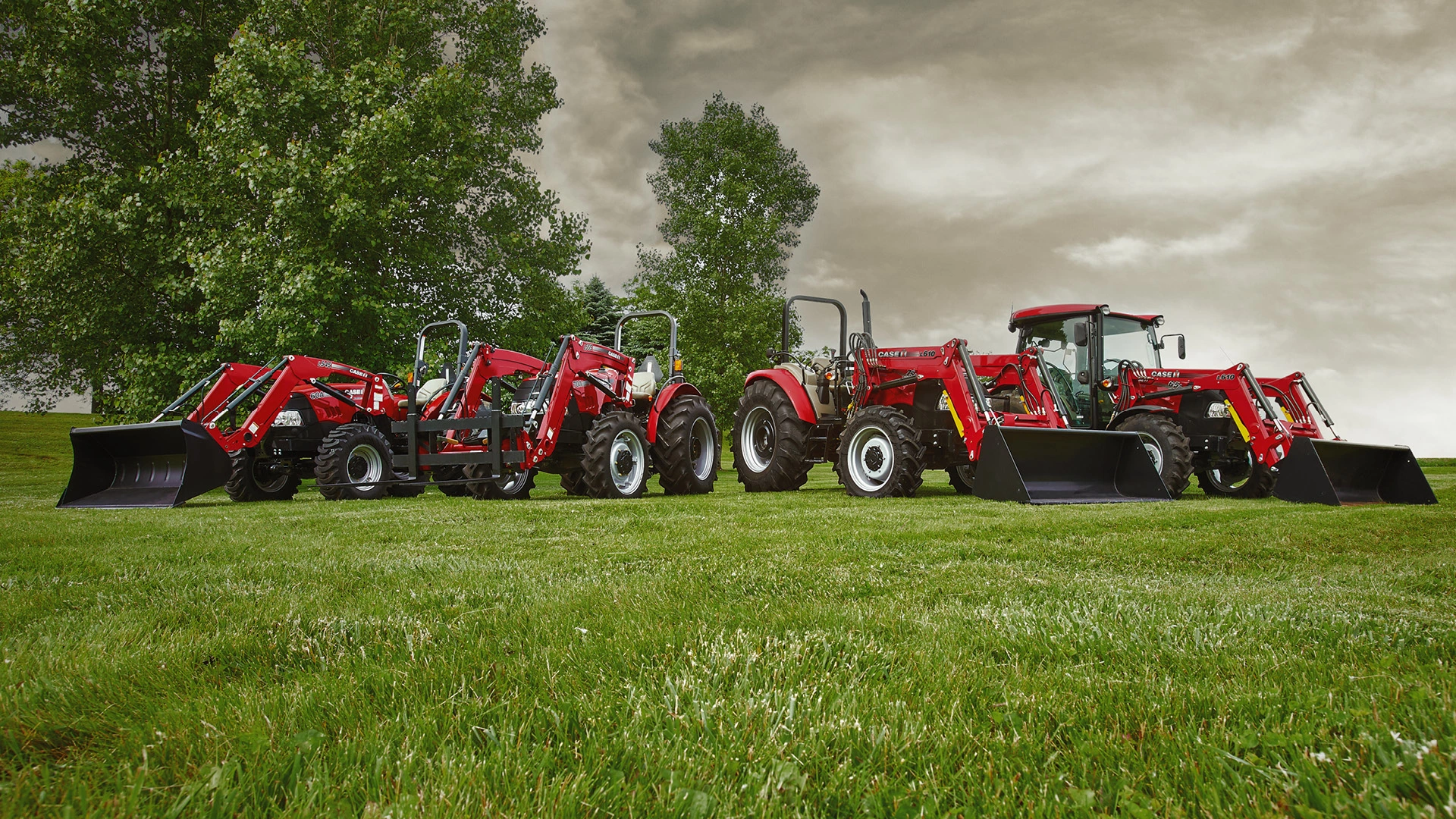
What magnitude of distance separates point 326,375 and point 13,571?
7.68 meters

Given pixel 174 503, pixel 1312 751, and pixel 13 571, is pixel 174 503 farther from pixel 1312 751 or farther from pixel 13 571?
pixel 1312 751

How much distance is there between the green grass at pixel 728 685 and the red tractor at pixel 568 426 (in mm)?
5255

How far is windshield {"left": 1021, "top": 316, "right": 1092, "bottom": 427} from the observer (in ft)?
37.9

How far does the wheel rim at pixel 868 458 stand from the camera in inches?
395

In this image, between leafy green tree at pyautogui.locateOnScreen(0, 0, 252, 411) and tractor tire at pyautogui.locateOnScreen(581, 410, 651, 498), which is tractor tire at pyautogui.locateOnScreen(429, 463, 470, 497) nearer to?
tractor tire at pyautogui.locateOnScreen(581, 410, 651, 498)

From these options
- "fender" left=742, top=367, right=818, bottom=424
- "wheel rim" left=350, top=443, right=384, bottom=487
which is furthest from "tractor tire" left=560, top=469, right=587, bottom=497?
"fender" left=742, top=367, right=818, bottom=424

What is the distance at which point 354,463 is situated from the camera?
10.6 m

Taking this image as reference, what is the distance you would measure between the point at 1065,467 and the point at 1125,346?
4.32 m

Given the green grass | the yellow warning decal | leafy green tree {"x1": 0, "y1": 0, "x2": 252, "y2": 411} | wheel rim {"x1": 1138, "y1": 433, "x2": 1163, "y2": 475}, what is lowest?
the green grass

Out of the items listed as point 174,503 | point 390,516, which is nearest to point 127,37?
point 174,503

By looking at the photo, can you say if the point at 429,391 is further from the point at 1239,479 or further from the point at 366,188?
the point at 1239,479

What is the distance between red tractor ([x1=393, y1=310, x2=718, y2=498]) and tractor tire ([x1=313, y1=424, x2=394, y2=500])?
56cm

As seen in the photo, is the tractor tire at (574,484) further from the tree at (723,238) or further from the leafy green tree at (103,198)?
the tree at (723,238)

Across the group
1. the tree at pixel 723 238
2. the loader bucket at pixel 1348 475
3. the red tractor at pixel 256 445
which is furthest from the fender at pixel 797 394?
the tree at pixel 723 238
